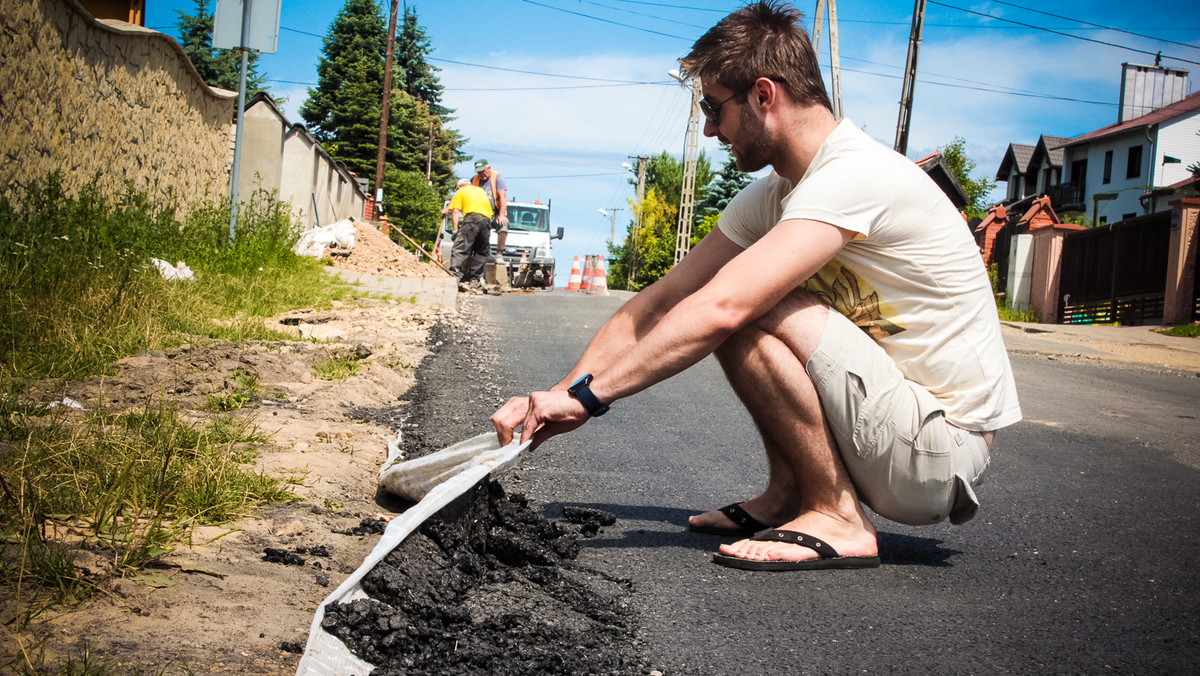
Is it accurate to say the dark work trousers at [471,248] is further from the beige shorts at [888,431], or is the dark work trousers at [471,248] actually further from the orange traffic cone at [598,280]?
the beige shorts at [888,431]

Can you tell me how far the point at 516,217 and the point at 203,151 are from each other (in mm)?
13273

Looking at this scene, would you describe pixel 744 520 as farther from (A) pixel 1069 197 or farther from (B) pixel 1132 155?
(A) pixel 1069 197

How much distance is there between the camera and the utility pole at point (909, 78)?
21797 millimetres

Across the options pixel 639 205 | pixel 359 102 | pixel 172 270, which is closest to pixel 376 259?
pixel 172 270

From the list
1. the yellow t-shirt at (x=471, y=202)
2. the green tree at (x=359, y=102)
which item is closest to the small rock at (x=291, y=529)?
the yellow t-shirt at (x=471, y=202)

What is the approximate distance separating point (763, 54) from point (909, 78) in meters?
21.4

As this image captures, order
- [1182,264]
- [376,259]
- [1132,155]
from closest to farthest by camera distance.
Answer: [376,259], [1182,264], [1132,155]

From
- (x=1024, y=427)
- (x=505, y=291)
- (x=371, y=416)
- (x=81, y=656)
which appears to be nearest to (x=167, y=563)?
(x=81, y=656)

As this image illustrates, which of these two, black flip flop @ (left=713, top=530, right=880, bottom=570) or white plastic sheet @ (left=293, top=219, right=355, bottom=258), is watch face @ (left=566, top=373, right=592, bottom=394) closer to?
black flip flop @ (left=713, top=530, right=880, bottom=570)

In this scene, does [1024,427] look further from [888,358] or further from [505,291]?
[505,291]

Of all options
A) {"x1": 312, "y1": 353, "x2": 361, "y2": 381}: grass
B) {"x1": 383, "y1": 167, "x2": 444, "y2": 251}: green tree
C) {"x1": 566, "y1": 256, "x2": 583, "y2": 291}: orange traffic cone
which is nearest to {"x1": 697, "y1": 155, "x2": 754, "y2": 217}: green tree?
{"x1": 383, "y1": 167, "x2": 444, "y2": 251}: green tree

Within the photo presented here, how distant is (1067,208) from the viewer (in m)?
45.8

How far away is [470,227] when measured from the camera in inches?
624

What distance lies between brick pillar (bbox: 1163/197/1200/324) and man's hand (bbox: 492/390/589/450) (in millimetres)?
18943
